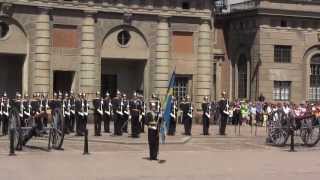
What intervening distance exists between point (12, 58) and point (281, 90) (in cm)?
1792

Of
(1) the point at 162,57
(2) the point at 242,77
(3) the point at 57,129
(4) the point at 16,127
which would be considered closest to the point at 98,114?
(3) the point at 57,129

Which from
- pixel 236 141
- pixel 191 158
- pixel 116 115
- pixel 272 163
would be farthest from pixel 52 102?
pixel 272 163

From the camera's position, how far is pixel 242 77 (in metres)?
51.7

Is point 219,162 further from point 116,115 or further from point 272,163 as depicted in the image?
point 116,115

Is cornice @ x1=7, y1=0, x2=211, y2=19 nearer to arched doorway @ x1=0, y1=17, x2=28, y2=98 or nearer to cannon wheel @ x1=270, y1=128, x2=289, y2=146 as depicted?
arched doorway @ x1=0, y1=17, x2=28, y2=98

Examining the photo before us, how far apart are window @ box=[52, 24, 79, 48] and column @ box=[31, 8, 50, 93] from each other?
2.02ft

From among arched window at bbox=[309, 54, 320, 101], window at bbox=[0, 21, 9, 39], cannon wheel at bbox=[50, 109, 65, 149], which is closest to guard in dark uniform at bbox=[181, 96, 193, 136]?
cannon wheel at bbox=[50, 109, 65, 149]

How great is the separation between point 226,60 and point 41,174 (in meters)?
35.7

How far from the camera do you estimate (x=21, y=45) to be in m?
41.5

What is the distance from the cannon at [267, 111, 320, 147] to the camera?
92.5 ft

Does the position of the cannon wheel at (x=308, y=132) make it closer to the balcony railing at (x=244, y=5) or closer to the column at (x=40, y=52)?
the column at (x=40, y=52)

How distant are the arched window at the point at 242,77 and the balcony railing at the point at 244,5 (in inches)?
129

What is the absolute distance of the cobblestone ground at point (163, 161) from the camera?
18562mm

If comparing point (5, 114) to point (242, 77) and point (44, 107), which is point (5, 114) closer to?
point (44, 107)
